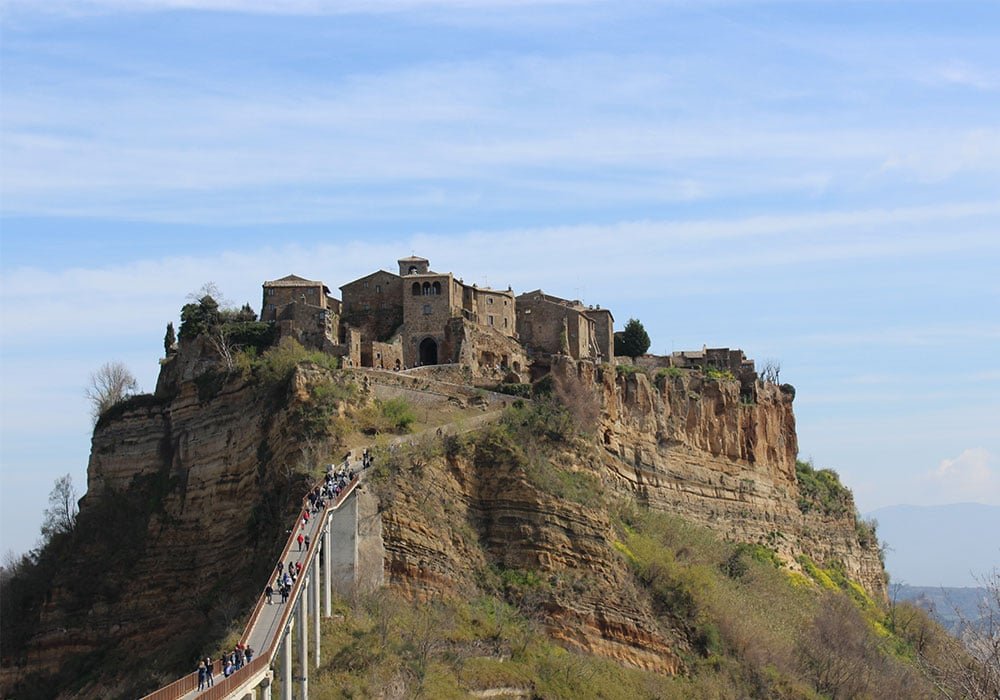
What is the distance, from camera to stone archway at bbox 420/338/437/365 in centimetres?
7962

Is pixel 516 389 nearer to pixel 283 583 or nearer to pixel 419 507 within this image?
pixel 419 507

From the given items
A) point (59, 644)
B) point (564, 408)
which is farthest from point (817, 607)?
point (59, 644)

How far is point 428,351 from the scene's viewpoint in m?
80.0

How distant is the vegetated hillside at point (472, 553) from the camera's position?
57.4 meters

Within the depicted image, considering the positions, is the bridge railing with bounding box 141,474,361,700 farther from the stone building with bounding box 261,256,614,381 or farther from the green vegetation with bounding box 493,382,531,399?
the stone building with bounding box 261,256,614,381

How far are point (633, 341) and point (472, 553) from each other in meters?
33.7

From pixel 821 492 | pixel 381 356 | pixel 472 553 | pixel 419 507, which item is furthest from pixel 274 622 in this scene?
pixel 821 492

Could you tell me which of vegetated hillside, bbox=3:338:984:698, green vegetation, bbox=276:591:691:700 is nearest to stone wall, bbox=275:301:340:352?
vegetated hillside, bbox=3:338:984:698

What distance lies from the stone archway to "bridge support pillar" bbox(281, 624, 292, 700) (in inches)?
1338

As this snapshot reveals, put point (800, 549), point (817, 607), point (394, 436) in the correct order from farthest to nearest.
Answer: point (800, 549) → point (817, 607) → point (394, 436)

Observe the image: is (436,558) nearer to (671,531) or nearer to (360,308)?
(671,531)

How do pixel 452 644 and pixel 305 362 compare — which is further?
pixel 305 362

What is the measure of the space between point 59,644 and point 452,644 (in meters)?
24.2

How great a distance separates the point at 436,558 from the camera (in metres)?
58.8
